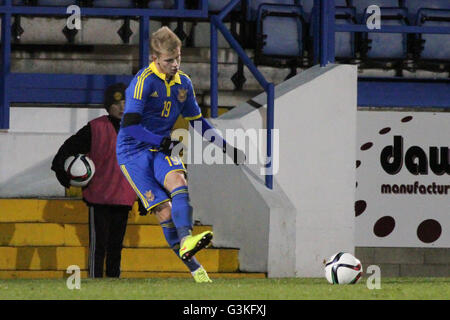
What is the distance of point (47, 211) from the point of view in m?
10.8

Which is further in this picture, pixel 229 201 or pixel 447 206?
pixel 447 206

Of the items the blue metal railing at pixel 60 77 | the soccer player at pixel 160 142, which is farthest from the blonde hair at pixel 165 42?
the blue metal railing at pixel 60 77

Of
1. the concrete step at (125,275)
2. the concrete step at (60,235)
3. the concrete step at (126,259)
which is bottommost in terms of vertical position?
the concrete step at (125,275)

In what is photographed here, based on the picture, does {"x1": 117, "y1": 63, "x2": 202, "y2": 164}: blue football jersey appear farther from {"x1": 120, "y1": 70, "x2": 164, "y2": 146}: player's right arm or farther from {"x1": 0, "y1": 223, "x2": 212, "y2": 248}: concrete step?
{"x1": 0, "y1": 223, "x2": 212, "y2": 248}: concrete step

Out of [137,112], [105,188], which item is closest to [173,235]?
[137,112]

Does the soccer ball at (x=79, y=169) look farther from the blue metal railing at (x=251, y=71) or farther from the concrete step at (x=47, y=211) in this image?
the blue metal railing at (x=251, y=71)

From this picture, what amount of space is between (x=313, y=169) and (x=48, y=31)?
3.03 m

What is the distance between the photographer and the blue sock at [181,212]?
8398 millimetres

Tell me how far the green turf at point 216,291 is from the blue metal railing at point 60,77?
117 inches

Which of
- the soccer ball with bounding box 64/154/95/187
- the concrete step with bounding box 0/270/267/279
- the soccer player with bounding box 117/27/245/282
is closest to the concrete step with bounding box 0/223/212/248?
the concrete step with bounding box 0/270/267/279

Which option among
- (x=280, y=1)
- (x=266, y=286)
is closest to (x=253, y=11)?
(x=280, y=1)

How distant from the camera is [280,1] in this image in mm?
12906

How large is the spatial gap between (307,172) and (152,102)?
2718mm
